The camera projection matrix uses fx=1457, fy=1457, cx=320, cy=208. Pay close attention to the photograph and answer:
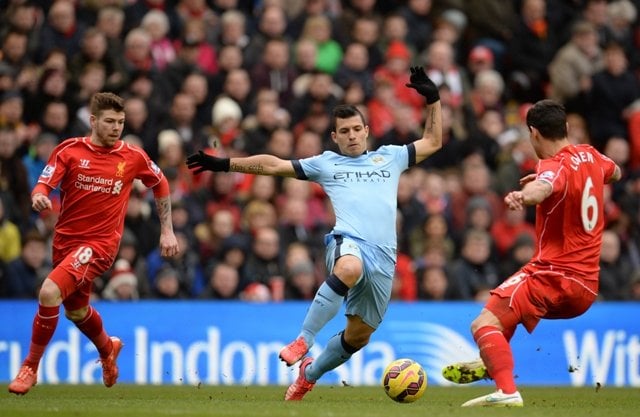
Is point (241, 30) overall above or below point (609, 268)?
above

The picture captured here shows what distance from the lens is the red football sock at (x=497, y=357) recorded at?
38.2 feet

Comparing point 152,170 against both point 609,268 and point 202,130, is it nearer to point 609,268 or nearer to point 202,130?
point 202,130

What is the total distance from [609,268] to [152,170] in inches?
327

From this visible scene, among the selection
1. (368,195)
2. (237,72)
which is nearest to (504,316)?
(368,195)

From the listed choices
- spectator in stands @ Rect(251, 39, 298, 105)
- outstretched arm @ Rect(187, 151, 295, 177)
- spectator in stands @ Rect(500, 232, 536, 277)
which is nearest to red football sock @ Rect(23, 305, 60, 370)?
outstretched arm @ Rect(187, 151, 295, 177)

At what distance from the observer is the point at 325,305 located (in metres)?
12.4

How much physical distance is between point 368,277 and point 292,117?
27.9ft

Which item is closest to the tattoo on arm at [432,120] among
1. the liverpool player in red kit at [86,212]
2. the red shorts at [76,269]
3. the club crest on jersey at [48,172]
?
the liverpool player in red kit at [86,212]

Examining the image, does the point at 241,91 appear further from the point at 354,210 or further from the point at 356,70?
the point at 354,210

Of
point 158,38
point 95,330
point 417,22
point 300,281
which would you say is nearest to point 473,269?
point 300,281

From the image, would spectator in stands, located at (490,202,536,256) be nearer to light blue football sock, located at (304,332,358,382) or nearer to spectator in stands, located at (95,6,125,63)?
spectator in stands, located at (95,6,125,63)

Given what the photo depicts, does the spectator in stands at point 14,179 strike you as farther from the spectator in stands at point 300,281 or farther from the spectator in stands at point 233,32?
the spectator in stands at point 233,32

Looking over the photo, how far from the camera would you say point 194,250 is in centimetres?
1898

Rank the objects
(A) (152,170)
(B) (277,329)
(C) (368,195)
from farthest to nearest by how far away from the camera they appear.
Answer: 1. (B) (277,329)
2. (A) (152,170)
3. (C) (368,195)
